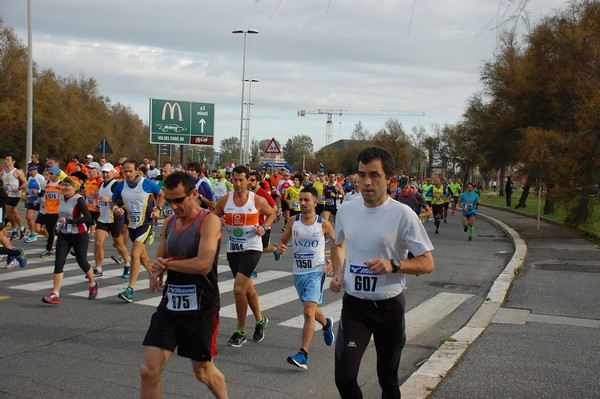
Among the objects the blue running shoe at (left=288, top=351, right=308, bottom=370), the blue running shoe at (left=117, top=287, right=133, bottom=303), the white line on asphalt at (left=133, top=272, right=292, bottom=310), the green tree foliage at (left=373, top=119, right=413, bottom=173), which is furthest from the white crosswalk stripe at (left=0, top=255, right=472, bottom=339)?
the green tree foliage at (left=373, top=119, right=413, bottom=173)

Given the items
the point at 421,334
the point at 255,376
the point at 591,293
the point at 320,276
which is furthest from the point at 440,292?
the point at 255,376

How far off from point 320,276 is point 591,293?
6.06m

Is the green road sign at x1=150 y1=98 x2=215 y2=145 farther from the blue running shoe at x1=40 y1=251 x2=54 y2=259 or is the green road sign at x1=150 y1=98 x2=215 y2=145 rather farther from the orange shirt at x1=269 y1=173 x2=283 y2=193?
the blue running shoe at x1=40 y1=251 x2=54 y2=259

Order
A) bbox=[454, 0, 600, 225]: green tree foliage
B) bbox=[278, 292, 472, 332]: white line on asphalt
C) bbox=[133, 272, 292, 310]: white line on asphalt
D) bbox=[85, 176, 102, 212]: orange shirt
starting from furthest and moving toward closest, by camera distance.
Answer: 1. bbox=[454, 0, 600, 225]: green tree foliage
2. bbox=[85, 176, 102, 212]: orange shirt
3. bbox=[133, 272, 292, 310]: white line on asphalt
4. bbox=[278, 292, 472, 332]: white line on asphalt

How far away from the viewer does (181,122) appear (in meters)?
37.5

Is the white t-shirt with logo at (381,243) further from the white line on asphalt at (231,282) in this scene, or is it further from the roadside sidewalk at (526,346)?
the white line on asphalt at (231,282)

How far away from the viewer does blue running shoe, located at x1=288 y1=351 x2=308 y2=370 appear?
673cm

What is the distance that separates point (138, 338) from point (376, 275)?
4.01 metres

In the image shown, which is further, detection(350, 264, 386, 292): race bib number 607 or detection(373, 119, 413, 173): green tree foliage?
detection(373, 119, 413, 173): green tree foliage

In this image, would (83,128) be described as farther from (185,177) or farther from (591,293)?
(185,177)

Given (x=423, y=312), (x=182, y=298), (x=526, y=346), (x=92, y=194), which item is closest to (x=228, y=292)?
(x=423, y=312)

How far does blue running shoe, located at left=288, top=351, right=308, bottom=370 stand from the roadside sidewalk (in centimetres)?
103

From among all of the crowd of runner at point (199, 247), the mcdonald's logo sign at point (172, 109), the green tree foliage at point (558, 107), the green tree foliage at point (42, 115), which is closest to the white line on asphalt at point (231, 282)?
the crowd of runner at point (199, 247)

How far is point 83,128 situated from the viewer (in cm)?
6059
